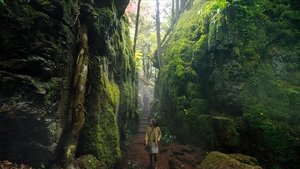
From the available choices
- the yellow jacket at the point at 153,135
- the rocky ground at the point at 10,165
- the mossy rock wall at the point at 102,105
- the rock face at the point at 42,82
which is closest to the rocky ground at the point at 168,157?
the yellow jacket at the point at 153,135

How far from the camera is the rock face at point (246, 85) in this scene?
29.9 feet

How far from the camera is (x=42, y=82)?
7035mm

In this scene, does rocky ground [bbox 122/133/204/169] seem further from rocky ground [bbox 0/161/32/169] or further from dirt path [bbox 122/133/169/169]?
rocky ground [bbox 0/161/32/169]

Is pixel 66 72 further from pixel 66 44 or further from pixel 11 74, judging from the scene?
pixel 11 74

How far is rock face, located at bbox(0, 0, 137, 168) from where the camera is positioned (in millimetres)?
6473

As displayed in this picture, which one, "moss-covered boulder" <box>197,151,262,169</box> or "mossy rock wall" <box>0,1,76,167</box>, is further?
"moss-covered boulder" <box>197,151,262,169</box>

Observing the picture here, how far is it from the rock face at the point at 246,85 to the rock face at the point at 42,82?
4.62m

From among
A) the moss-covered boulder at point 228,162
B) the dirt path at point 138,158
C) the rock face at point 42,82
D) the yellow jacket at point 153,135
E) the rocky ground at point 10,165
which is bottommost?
the dirt path at point 138,158

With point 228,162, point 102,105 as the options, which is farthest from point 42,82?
point 228,162

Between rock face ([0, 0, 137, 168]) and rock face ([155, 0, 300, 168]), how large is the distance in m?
4.62

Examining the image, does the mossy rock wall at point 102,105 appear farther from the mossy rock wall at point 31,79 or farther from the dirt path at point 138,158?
the mossy rock wall at point 31,79

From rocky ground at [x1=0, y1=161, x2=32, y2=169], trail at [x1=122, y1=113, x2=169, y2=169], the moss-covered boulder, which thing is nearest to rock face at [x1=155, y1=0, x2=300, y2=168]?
the moss-covered boulder

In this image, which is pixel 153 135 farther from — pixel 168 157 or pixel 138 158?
pixel 138 158

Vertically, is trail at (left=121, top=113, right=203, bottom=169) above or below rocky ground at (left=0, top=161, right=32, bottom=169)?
below
